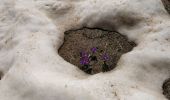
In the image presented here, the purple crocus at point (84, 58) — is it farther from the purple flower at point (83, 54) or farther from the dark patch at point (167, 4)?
the dark patch at point (167, 4)

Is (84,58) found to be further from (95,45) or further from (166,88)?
(166,88)

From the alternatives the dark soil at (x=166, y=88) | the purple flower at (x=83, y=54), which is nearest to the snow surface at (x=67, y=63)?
the dark soil at (x=166, y=88)

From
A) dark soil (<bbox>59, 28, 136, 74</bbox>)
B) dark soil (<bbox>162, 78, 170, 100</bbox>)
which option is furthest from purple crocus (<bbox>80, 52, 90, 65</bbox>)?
dark soil (<bbox>162, 78, 170, 100</bbox>)

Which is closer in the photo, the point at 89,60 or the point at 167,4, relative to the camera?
the point at 89,60

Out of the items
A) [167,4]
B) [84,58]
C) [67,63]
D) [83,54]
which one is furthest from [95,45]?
[167,4]

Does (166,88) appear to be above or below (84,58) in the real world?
below

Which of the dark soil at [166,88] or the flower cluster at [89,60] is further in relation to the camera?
the flower cluster at [89,60]

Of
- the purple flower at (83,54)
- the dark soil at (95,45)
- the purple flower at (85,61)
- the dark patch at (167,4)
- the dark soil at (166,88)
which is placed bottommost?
the dark soil at (166,88)
